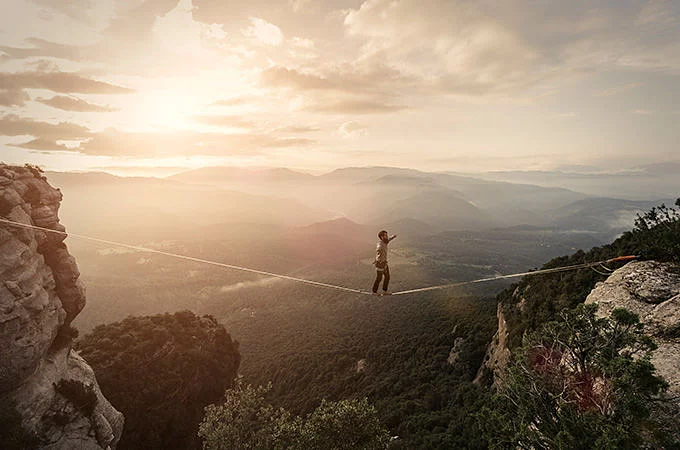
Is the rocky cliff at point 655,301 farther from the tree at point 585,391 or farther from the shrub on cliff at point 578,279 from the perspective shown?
the shrub on cliff at point 578,279

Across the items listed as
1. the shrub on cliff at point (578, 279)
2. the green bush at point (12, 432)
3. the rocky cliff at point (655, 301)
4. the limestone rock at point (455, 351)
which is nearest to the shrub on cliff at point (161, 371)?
the green bush at point (12, 432)

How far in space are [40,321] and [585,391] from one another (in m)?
37.9

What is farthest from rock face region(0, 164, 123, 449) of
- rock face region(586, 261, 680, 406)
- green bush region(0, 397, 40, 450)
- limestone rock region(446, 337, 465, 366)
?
limestone rock region(446, 337, 465, 366)

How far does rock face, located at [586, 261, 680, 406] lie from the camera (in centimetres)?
1334

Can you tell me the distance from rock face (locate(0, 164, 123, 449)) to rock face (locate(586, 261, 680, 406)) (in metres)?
39.3

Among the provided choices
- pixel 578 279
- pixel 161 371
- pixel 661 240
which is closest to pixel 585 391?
pixel 661 240

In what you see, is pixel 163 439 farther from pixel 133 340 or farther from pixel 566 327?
pixel 566 327

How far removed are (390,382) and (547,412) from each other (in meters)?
60.4

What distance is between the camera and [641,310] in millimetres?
15789

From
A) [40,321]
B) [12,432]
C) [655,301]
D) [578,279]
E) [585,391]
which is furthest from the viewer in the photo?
[578,279]

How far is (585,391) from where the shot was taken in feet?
45.2

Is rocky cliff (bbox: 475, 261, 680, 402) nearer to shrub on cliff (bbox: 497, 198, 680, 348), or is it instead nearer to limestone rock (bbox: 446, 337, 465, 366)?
shrub on cliff (bbox: 497, 198, 680, 348)

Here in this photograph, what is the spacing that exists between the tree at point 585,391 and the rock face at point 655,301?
26.2 inches

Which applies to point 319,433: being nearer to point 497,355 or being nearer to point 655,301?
point 655,301
